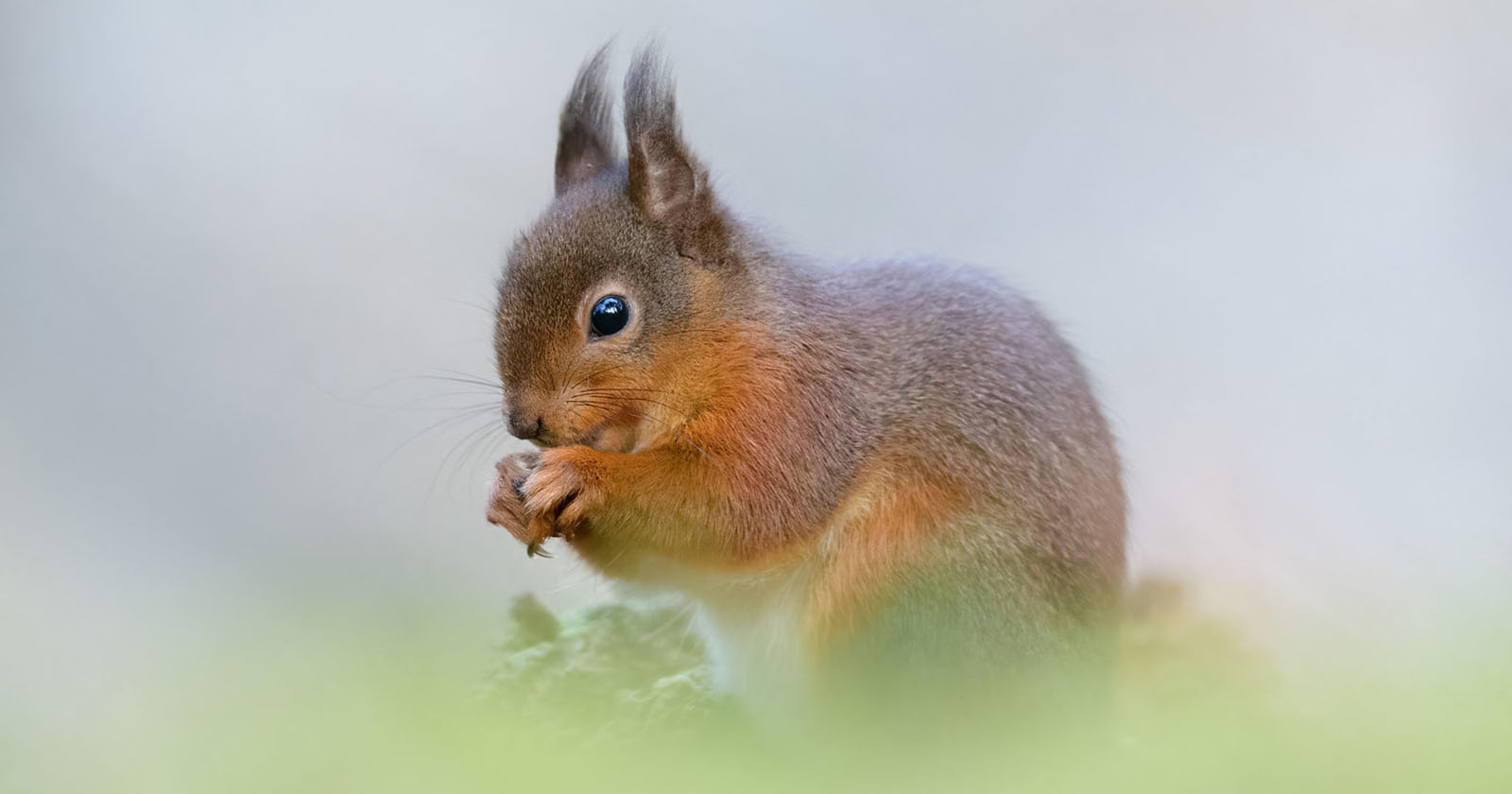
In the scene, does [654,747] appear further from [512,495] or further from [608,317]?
[608,317]

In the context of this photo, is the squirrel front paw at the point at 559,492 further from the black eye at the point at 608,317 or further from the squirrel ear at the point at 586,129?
the squirrel ear at the point at 586,129

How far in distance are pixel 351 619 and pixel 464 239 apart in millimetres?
1752

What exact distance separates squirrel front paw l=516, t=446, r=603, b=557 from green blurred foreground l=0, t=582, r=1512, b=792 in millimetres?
236

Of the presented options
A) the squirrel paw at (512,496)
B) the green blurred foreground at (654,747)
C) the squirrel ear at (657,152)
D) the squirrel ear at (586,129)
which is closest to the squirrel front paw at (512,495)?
the squirrel paw at (512,496)

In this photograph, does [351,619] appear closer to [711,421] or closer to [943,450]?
[711,421]

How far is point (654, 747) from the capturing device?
4.55 feet

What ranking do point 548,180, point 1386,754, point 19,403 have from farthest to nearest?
point 548,180 < point 19,403 < point 1386,754

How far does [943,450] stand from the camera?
196cm

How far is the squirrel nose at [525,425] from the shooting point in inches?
70.8

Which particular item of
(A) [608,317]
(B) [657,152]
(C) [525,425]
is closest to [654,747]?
(C) [525,425]

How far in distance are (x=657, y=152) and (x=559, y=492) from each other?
636mm

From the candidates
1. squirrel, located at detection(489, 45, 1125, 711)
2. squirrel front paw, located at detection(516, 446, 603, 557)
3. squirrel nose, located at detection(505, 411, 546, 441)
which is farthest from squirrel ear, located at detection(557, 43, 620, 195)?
squirrel front paw, located at detection(516, 446, 603, 557)

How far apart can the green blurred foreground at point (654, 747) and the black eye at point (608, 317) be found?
577mm

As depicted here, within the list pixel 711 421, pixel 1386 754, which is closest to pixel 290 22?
pixel 711 421
